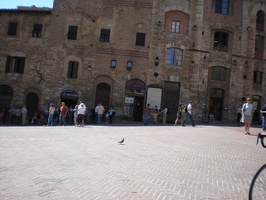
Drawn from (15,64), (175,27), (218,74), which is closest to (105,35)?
(175,27)

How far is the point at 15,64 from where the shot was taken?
26.4 m

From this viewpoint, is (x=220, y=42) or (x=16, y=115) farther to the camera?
(x=220, y=42)

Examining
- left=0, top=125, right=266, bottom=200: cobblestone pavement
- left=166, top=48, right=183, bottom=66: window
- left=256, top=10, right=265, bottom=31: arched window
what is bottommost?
left=0, top=125, right=266, bottom=200: cobblestone pavement

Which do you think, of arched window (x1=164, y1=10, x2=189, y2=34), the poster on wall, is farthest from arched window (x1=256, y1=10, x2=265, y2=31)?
the poster on wall

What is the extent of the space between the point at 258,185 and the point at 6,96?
26.8 metres

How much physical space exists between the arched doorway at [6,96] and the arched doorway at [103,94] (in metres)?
8.72

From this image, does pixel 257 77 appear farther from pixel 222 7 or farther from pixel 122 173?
pixel 122 173

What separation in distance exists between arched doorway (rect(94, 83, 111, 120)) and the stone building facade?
0.33 ft

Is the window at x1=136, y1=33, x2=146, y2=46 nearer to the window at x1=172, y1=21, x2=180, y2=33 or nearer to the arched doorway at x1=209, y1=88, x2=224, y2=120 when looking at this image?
the window at x1=172, y1=21, x2=180, y2=33

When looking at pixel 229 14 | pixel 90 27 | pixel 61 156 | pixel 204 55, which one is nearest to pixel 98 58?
pixel 90 27

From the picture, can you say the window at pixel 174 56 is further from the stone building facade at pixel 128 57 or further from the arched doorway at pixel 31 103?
the arched doorway at pixel 31 103

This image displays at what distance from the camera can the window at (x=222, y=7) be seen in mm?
27188

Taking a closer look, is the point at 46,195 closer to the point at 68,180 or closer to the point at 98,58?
the point at 68,180

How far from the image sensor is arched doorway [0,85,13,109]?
26031mm
